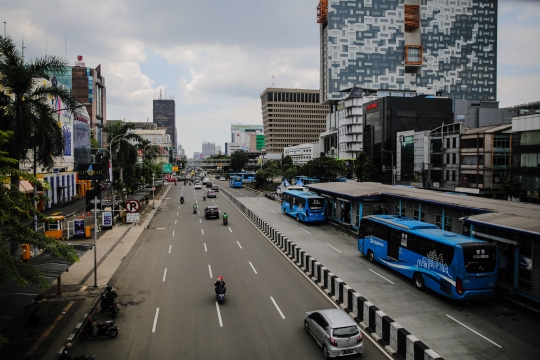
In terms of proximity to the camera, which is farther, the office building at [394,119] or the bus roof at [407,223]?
the office building at [394,119]

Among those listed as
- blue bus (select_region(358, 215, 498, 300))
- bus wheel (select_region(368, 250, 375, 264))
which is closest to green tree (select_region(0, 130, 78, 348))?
blue bus (select_region(358, 215, 498, 300))

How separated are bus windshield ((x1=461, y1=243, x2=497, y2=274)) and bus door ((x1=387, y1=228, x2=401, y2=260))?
508 cm

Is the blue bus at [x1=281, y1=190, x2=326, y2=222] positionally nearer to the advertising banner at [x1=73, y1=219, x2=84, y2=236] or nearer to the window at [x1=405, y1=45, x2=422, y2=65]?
the advertising banner at [x1=73, y1=219, x2=84, y2=236]

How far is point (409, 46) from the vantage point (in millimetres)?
148500

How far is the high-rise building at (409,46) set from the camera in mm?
140625

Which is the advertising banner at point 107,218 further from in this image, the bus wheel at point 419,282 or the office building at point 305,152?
the office building at point 305,152

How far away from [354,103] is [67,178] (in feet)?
260

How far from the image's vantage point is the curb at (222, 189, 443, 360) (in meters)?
12.0

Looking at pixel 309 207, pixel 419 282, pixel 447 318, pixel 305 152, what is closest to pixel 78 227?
pixel 309 207

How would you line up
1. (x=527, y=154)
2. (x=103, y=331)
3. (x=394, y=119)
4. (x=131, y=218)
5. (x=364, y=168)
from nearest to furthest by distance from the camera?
(x=103, y=331), (x=131, y=218), (x=527, y=154), (x=364, y=168), (x=394, y=119)

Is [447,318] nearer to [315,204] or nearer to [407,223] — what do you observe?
[407,223]

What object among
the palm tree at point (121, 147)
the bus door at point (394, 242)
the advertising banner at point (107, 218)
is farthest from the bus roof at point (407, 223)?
the palm tree at point (121, 147)

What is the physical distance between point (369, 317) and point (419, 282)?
18.1 feet

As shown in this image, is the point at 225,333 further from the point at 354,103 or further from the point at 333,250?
the point at 354,103
